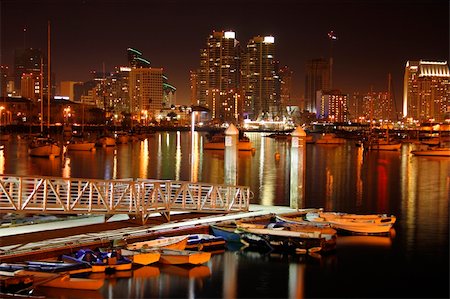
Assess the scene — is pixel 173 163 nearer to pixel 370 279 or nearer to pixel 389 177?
pixel 389 177

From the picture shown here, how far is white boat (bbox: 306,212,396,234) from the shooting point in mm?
24094

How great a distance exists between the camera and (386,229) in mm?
24828

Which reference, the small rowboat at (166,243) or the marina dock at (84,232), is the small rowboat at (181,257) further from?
the marina dock at (84,232)

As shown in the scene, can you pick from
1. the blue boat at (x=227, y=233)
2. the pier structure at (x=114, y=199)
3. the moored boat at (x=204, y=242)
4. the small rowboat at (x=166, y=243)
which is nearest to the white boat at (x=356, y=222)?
the pier structure at (x=114, y=199)

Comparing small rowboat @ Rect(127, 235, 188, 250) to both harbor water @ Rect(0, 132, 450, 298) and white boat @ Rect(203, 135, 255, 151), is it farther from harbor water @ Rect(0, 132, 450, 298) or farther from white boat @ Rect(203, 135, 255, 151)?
white boat @ Rect(203, 135, 255, 151)

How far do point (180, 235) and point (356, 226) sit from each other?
6.79m

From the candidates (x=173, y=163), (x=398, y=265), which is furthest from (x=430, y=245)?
(x=173, y=163)

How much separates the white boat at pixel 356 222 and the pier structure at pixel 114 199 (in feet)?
8.81

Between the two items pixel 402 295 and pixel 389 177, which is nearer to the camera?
pixel 402 295

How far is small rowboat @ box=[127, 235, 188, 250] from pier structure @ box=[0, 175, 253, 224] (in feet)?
6.43

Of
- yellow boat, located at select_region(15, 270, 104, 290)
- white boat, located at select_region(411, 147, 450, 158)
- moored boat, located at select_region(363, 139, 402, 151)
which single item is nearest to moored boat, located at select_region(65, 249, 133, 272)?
yellow boat, located at select_region(15, 270, 104, 290)

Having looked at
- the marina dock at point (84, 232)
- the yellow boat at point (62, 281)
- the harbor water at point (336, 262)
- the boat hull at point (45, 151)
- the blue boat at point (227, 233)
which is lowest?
the harbor water at point (336, 262)

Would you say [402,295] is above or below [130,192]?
below

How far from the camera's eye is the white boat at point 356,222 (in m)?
24.1
